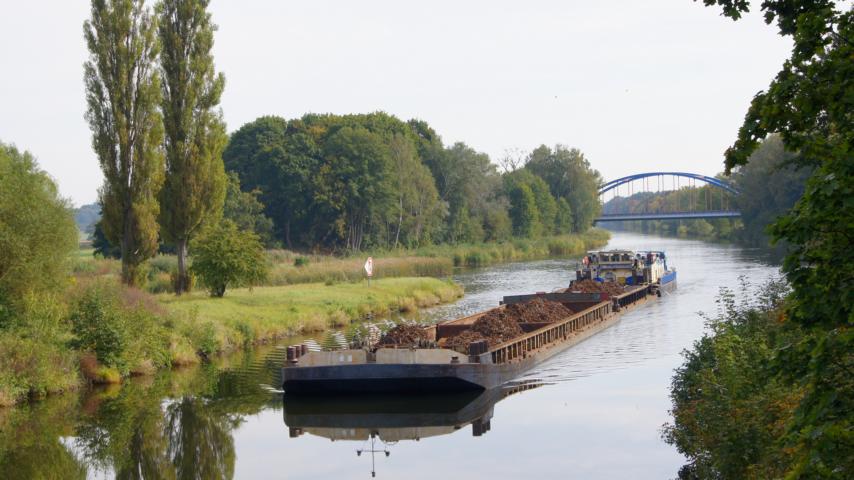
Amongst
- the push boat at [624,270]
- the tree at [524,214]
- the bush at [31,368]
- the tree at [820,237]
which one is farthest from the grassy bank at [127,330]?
the tree at [524,214]

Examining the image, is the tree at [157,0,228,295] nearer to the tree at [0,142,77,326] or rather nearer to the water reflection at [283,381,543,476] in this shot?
the tree at [0,142,77,326]

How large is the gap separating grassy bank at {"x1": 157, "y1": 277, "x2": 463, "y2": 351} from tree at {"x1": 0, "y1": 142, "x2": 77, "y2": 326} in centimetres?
471

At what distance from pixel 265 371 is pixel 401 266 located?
35.9m

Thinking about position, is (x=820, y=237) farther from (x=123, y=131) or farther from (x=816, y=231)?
(x=123, y=131)

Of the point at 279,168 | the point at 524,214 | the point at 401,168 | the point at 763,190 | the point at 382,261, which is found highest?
the point at 279,168

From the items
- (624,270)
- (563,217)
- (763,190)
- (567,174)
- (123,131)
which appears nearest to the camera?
(123,131)

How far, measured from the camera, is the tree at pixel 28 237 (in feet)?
81.1

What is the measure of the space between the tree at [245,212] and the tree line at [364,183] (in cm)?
372

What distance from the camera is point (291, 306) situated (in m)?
37.1

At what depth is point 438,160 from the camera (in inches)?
3930

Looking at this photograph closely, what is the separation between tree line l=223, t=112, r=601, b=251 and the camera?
8219 cm

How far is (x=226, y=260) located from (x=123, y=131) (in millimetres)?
5943

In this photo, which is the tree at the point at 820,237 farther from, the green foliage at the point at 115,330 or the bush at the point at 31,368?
the green foliage at the point at 115,330

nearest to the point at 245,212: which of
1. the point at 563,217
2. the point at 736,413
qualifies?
the point at 563,217
